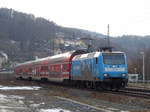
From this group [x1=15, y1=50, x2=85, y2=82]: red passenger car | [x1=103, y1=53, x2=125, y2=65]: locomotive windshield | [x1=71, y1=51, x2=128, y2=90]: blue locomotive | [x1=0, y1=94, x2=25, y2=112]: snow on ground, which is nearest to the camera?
[x1=0, y1=94, x2=25, y2=112]: snow on ground

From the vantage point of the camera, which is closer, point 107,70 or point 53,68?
point 107,70

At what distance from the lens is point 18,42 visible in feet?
425

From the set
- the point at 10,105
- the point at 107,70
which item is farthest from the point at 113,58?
the point at 10,105

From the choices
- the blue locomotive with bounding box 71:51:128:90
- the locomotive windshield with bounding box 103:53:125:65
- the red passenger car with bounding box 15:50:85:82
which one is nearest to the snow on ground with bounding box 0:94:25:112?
the blue locomotive with bounding box 71:51:128:90

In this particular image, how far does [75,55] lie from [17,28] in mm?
94579

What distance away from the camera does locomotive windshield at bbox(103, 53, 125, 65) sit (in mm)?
26203

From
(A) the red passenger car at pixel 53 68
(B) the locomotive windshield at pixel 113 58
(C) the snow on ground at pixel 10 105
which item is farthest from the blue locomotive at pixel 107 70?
(C) the snow on ground at pixel 10 105

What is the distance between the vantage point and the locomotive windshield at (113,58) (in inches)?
1032

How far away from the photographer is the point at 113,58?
26.7m

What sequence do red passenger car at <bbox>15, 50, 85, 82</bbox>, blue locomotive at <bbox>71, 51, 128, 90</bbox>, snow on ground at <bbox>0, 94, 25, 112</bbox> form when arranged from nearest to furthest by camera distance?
snow on ground at <bbox>0, 94, 25, 112</bbox>
blue locomotive at <bbox>71, 51, 128, 90</bbox>
red passenger car at <bbox>15, 50, 85, 82</bbox>

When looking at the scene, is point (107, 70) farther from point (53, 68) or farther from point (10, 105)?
point (53, 68)

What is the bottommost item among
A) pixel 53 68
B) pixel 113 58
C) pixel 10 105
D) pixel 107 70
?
pixel 10 105

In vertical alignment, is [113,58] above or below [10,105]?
above

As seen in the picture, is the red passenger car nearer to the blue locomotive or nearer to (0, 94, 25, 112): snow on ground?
the blue locomotive
